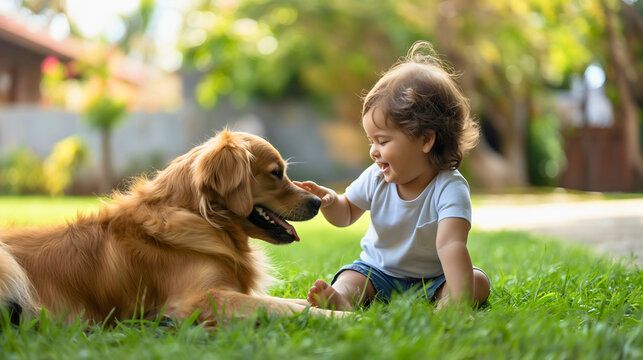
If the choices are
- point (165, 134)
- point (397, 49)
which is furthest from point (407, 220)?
point (165, 134)

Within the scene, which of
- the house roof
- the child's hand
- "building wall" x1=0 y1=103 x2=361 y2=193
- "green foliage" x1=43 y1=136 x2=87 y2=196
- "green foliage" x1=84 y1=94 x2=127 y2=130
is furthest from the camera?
the house roof

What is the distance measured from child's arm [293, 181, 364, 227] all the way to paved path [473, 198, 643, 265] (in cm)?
234

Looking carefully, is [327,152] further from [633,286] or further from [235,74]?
[633,286]

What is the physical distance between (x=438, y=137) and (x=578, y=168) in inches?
724

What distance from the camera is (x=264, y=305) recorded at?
→ 3131 millimetres

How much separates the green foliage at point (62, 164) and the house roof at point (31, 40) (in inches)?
236

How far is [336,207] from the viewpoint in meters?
4.18

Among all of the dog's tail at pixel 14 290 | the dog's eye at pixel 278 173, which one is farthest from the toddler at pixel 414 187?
the dog's tail at pixel 14 290

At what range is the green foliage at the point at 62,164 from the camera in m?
19.6

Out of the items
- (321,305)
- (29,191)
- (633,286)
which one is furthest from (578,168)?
(321,305)

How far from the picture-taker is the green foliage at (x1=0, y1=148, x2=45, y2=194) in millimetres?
20016

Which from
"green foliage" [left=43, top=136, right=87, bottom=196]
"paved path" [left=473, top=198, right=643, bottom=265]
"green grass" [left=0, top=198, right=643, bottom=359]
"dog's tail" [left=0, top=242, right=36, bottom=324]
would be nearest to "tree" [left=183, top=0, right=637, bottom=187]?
"green foliage" [left=43, top=136, right=87, bottom=196]

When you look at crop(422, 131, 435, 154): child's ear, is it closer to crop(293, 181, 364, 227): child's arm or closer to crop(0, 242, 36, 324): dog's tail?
crop(293, 181, 364, 227): child's arm

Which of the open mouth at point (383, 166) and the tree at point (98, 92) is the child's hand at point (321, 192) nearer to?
the open mouth at point (383, 166)
